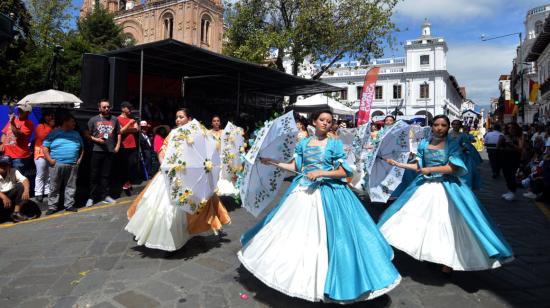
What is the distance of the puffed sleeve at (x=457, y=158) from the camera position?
145 inches

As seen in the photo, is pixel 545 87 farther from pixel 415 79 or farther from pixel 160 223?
pixel 160 223

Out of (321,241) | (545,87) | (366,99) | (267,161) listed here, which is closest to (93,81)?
(267,161)

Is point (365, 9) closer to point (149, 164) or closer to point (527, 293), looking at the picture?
point (149, 164)

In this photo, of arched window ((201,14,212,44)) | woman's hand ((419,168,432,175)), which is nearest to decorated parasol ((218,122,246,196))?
woman's hand ((419,168,432,175))

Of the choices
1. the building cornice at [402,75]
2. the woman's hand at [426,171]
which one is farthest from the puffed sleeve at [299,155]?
the building cornice at [402,75]

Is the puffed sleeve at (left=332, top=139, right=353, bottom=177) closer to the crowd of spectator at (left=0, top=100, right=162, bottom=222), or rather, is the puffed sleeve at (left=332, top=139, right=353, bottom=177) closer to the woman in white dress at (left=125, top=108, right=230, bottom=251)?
the woman in white dress at (left=125, top=108, right=230, bottom=251)

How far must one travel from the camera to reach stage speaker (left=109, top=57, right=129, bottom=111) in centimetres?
833

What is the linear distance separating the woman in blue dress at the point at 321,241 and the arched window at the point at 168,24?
4399 cm

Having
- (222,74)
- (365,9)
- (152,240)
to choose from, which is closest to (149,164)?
(222,74)

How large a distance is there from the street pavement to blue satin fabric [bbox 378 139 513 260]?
45cm

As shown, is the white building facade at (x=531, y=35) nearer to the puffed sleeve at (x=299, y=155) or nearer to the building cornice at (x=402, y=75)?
the building cornice at (x=402, y=75)

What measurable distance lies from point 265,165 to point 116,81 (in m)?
6.28

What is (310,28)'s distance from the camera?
55.9 ft

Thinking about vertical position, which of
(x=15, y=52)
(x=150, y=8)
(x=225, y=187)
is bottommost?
(x=225, y=187)
